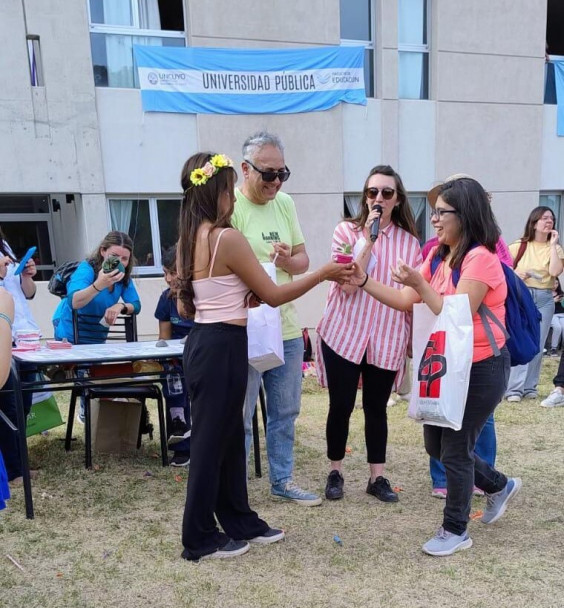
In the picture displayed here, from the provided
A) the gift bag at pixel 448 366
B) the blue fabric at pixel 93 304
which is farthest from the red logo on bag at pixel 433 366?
the blue fabric at pixel 93 304

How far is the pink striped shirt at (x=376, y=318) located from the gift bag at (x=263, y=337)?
1.76ft

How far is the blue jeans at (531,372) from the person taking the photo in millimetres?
5840

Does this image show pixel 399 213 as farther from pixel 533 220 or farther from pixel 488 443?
pixel 533 220

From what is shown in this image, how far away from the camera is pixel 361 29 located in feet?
27.5

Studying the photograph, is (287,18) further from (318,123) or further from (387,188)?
(387,188)

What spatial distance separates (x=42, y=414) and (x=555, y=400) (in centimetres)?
484

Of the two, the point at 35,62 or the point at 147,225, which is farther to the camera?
the point at 147,225

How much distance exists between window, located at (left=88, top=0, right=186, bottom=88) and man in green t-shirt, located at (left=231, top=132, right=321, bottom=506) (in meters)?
5.32

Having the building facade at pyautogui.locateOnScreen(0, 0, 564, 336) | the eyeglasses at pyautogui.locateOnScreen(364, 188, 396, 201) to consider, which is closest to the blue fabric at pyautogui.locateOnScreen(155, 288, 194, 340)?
the eyeglasses at pyautogui.locateOnScreen(364, 188, 396, 201)

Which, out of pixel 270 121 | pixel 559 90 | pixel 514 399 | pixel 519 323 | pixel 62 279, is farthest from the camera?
pixel 559 90

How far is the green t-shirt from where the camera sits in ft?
9.75

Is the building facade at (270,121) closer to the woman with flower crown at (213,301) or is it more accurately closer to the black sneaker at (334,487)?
the black sneaker at (334,487)

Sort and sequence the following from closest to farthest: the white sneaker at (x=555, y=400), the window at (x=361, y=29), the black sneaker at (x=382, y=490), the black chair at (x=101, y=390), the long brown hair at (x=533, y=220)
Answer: the black sneaker at (x=382, y=490) < the black chair at (x=101, y=390) < the white sneaker at (x=555, y=400) < the long brown hair at (x=533, y=220) < the window at (x=361, y=29)

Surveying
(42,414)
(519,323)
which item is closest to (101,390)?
(42,414)
